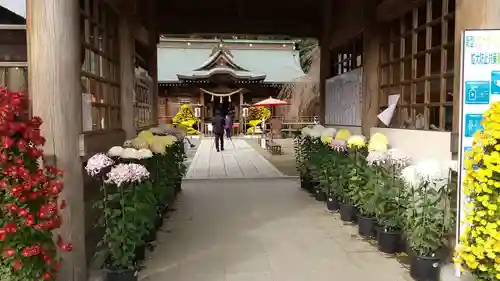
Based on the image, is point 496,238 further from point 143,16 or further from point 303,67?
point 303,67

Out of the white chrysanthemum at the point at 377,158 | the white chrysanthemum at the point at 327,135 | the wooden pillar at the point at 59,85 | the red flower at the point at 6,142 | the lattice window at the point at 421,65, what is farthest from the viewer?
the white chrysanthemum at the point at 327,135

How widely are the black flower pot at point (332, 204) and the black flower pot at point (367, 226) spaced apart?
1158mm

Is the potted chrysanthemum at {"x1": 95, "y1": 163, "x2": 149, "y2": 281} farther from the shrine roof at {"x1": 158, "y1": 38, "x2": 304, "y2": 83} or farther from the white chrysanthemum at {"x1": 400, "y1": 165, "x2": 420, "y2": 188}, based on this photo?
the shrine roof at {"x1": 158, "y1": 38, "x2": 304, "y2": 83}

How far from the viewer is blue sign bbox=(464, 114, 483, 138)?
309cm

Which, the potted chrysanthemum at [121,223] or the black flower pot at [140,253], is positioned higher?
the potted chrysanthemum at [121,223]

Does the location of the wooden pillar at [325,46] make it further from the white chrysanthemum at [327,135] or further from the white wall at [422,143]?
the white wall at [422,143]

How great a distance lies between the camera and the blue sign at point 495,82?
121 inches

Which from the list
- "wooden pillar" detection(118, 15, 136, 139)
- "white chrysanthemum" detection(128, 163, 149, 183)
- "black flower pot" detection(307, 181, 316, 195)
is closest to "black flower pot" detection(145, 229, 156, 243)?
"white chrysanthemum" detection(128, 163, 149, 183)

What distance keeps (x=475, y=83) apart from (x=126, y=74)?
13.2 ft

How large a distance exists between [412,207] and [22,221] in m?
2.89

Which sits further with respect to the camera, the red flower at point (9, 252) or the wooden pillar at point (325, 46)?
the wooden pillar at point (325, 46)

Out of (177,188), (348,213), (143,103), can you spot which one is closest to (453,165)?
(348,213)

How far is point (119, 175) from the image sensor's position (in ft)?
10.7

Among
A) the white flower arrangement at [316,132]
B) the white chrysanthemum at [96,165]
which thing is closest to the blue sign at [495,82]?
the white chrysanthemum at [96,165]
